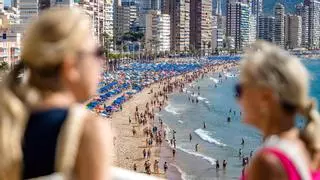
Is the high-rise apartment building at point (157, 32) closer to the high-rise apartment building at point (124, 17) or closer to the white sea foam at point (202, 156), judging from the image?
the high-rise apartment building at point (124, 17)

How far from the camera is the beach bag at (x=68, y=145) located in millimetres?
1644

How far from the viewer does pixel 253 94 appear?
194 cm

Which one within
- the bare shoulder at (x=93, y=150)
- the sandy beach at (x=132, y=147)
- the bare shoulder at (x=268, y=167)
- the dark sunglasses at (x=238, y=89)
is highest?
the dark sunglasses at (x=238, y=89)

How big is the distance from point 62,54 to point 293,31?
641ft

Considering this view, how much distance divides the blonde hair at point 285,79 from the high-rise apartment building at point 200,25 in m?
145

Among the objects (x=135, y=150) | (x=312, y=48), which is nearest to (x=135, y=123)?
(x=135, y=150)

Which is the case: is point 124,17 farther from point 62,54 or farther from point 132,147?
point 62,54

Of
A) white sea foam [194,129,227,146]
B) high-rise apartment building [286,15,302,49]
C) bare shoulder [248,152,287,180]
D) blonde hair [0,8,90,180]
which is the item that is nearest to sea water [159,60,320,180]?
white sea foam [194,129,227,146]

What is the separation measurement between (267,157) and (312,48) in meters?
194

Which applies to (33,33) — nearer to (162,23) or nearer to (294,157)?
(294,157)

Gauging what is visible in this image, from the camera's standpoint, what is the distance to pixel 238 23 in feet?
603

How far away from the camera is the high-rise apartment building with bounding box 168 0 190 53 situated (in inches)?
5674

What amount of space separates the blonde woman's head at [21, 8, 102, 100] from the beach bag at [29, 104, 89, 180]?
13 cm

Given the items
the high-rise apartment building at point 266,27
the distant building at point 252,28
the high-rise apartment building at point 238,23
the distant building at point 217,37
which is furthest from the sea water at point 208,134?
the high-rise apartment building at point 266,27
